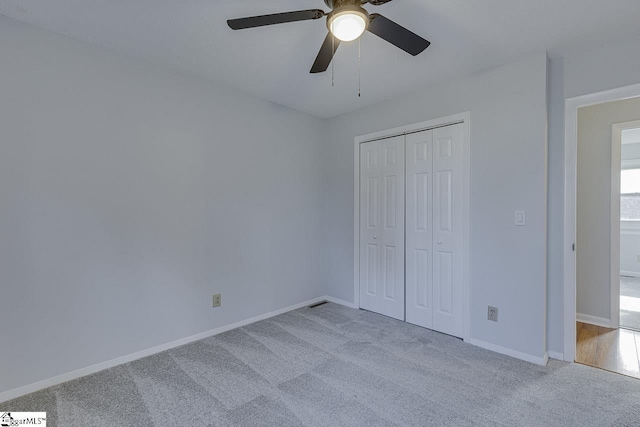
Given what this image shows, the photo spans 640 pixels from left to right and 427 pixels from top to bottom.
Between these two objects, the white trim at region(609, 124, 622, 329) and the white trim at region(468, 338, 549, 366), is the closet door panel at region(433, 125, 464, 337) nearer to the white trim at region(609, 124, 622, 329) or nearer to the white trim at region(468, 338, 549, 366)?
the white trim at region(468, 338, 549, 366)

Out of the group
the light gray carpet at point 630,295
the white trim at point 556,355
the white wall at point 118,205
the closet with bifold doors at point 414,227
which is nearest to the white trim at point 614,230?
the light gray carpet at point 630,295

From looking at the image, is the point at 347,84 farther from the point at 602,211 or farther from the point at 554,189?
the point at 602,211

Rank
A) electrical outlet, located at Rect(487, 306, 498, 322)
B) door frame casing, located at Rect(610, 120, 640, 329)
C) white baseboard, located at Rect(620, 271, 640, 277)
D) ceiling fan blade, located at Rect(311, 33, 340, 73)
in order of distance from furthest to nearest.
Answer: white baseboard, located at Rect(620, 271, 640, 277) → door frame casing, located at Rect(610, 120, 640, 329) → electrical outlet, located at Rect(487, 306, 498, 322) → ceiling fan blade, located at Rect(311, 33, 340, 73)

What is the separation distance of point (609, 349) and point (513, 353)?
876 millimetres

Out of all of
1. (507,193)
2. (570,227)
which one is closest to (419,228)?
(507,193)

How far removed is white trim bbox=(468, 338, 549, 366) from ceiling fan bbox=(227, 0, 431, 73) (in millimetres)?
2353

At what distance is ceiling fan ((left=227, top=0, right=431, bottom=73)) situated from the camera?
1.40m

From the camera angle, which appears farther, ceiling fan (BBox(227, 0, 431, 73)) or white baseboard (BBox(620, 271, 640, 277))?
white baseboard (BBox(620, 271, 640, 277))

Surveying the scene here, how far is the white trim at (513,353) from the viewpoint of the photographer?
90.7 inches

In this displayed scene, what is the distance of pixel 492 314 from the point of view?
255 cm

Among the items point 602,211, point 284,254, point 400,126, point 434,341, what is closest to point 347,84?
point 400,126

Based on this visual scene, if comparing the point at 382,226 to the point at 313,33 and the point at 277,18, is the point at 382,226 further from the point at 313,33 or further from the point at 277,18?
the point at 277,18

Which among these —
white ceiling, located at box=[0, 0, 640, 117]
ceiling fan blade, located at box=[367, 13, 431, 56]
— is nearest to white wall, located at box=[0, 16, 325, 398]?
white ceiling, located at box=[0, 0, 640, 117]

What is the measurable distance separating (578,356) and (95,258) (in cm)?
377
